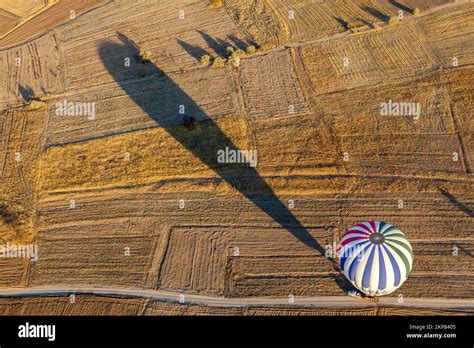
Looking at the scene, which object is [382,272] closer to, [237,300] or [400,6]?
[237,300]

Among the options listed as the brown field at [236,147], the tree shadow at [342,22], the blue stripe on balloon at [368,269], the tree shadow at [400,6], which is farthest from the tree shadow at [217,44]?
the blue stripe on balloon at [368,269]

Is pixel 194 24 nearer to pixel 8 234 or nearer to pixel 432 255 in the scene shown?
pixel 8 234

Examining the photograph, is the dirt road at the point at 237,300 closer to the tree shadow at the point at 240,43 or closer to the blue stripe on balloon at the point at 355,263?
the blue stripe on balloon at the point at 355,263

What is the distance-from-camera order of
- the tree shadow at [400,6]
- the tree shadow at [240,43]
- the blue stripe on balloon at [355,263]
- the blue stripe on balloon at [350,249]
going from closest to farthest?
the blue stripe on balloon at [355,263]
the blue stripe on balloon at [350,249]
the tree shadow at [240,43]
the tree shadow at [400,6]

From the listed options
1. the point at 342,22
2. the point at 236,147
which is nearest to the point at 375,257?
the point at 236,147

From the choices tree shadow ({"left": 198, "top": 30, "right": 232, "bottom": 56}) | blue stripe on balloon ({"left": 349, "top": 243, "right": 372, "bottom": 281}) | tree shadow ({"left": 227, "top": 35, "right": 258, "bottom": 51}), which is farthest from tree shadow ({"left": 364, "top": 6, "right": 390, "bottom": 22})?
→ blue stripe on balloon ({"left": 349, "top": 243, "right": 372, "bottom": 281})
